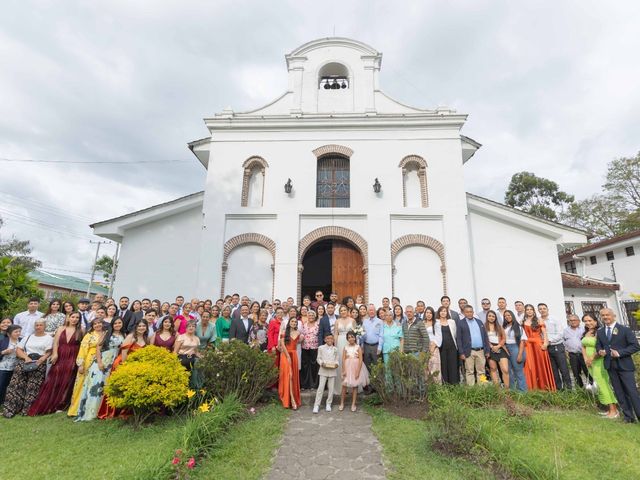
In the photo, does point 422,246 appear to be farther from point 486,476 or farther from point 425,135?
point 486,476

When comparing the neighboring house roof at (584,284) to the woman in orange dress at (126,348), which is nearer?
the woman in orange dress at (126,348)

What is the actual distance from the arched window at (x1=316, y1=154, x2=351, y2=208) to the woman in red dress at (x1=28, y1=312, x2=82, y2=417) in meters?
7.43

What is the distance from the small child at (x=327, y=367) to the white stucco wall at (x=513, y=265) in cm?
597

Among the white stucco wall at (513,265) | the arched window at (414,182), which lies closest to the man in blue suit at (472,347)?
the white stucco wall at (513,265)

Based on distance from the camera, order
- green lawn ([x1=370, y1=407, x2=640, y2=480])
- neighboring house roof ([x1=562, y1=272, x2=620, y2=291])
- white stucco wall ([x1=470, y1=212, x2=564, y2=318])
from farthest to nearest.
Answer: neighboring house roof ([x1=562, y1=272, x2=620, y2=291]), white stucco wall ([x1=470, y1=212, x2=564, y2=318]), green lawn ([x1=370, y1=407, x2=640, y2=480])

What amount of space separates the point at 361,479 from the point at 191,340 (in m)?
3.78

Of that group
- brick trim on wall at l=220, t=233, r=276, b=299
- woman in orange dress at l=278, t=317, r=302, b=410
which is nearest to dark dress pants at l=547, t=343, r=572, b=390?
woman in orange dress at l=278, t=317, r=302, b=410

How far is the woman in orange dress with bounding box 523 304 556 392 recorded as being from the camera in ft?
23.2

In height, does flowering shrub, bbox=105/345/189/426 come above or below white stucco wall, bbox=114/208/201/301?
below

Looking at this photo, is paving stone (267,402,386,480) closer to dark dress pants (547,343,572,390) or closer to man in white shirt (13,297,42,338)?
dark dress pants (547,343,572,390)

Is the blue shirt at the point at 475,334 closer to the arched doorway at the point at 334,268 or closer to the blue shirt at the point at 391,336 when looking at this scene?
the blue shirt at the point at 391,336

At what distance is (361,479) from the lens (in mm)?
3725

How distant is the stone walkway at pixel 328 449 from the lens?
3.88 meters

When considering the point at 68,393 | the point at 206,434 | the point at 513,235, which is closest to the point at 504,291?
the point at 513,235
